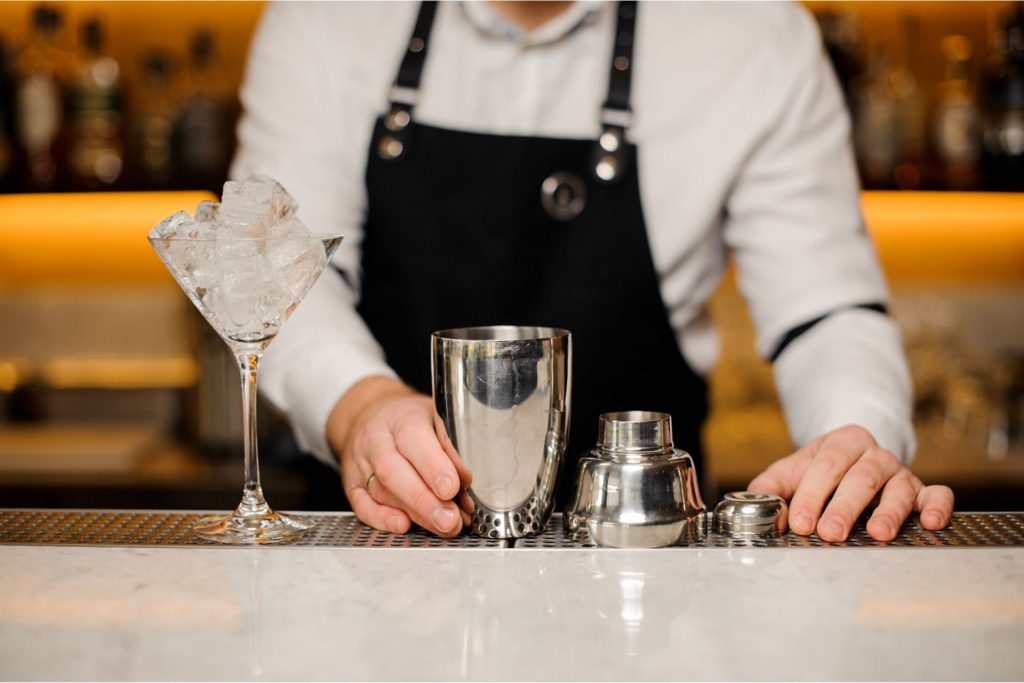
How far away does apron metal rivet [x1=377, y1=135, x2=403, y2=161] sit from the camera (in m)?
1.62

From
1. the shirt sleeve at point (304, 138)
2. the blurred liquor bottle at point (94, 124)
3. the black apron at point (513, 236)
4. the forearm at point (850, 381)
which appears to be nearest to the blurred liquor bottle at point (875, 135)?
the black apron at point (513, 236)

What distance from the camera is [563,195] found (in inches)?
64.2

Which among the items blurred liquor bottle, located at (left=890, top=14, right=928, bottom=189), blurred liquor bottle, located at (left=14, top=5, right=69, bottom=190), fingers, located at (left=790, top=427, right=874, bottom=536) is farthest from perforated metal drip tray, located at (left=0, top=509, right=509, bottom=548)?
blurred liquor bottle, located at (left=890, top=14, right=928, bottom=189)

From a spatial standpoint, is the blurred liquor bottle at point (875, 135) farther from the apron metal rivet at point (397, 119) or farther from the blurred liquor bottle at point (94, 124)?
the blurred liquor bottle at point (94, 124)

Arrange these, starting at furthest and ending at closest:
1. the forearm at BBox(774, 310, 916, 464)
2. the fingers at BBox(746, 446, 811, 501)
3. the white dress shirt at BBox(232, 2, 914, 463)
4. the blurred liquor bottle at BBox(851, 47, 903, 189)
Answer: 1. the blurred liquor bottle at BBox(851, 47, 903, 189)
2. the white dress shirt at BBox(232, 2, 914, 463)
3. the forearm at BBox(774, 310, 916, 464)
4. the fingers at BBox(746, 446, 811, 501)

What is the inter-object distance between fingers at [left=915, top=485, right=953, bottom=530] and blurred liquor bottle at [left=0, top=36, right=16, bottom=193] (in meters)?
2.32

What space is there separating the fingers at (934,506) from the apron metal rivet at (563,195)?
74 centimetres

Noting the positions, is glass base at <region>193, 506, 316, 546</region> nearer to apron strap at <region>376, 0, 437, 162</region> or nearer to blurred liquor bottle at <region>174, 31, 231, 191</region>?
apron strap at <region>376, 0, 437, 162</region>

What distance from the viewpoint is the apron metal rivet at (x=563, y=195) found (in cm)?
162

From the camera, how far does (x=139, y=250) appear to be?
312 cm

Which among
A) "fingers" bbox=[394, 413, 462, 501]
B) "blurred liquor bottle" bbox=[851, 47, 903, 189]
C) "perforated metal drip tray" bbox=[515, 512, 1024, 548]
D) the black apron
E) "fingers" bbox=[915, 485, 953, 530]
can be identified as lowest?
"perforated metal drip tray" bbox=[515, 512, 1024, 548]

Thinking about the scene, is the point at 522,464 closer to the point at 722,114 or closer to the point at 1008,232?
the point at 722,114

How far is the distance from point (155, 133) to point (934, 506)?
2.22m

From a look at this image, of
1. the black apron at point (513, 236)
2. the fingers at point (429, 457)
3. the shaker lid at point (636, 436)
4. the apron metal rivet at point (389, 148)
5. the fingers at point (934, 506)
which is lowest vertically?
the fingers at point (934, 506)
